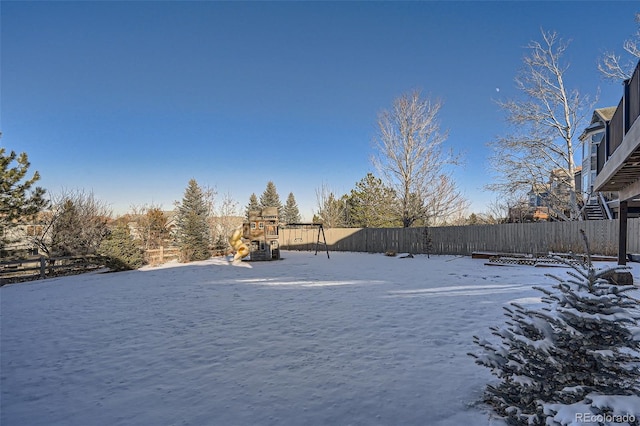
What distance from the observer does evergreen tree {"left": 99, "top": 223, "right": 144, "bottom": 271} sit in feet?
39.2

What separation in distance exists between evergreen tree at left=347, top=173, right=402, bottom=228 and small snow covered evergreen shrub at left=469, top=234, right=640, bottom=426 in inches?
680

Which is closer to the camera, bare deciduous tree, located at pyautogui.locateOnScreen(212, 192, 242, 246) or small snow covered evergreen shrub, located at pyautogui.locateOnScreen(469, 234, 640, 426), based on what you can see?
small snow covered evergreen shrub, located at pyautogui.locateOnScreen(469, 234, 640, 426)

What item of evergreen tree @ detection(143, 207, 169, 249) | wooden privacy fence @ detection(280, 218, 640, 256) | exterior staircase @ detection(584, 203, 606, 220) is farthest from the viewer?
evergreen tree @ detection(143, 207, 169, 249)

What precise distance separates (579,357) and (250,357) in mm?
3034

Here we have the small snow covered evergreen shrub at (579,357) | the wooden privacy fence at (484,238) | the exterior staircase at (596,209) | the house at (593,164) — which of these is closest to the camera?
the small snow covered evergreen shrub at (579,357)

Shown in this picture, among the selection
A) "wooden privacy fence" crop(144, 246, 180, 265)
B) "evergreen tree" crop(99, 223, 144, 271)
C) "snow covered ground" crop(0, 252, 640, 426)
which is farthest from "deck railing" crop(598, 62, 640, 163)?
"wooden privacy fence" crop(144, 246, 180, 265)

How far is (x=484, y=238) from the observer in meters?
15.5

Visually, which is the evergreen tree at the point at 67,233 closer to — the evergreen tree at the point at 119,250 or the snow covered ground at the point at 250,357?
the evergreen tree at the point at 119,250

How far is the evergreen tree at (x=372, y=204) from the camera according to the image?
1961cm

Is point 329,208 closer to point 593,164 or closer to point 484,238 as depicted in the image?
point 484,238

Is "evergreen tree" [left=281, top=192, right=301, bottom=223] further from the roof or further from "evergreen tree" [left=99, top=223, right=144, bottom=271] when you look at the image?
the roof

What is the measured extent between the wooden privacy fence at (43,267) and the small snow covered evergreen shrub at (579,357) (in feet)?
44.7

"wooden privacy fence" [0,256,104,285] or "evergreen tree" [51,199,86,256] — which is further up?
"evergreen tree" [51,199,86,256]

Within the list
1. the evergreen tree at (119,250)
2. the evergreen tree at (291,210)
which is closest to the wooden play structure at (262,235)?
the evergreen tree at (119,250)
